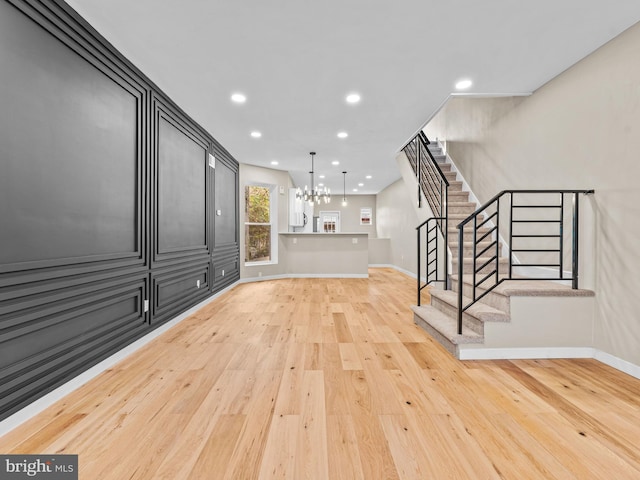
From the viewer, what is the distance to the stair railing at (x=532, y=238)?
2.42m

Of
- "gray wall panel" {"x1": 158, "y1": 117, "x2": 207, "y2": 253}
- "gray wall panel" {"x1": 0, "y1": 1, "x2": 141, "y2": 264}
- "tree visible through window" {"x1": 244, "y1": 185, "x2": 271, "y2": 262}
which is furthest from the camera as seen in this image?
"tree visible through window" {"x1": 244, "y1": 185, "x2": 271, "y2": 262}

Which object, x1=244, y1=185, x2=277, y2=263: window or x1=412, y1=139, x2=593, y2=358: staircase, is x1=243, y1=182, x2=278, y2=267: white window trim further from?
x1=412, y1=139, x2=593, y2=358: staircase

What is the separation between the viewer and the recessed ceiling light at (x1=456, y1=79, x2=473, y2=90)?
2.93 metres

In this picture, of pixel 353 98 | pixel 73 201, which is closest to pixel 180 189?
pixel 73 201

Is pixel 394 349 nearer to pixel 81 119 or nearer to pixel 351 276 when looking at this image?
pixel 81 119

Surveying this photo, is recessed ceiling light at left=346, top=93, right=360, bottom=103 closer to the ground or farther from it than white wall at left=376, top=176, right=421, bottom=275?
farther from it

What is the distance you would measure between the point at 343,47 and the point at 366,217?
937cm

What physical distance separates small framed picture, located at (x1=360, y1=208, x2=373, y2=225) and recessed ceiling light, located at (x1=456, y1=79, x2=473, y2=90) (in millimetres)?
8503

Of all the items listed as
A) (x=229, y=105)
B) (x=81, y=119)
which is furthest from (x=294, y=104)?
(x=81, y=119)

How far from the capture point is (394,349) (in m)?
2.60

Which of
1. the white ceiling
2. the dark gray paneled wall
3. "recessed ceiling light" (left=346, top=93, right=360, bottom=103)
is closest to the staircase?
the white ceiling

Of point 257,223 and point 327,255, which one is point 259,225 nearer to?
point 257,223

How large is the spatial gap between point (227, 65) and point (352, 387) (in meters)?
2.94

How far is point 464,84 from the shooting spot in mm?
2986
